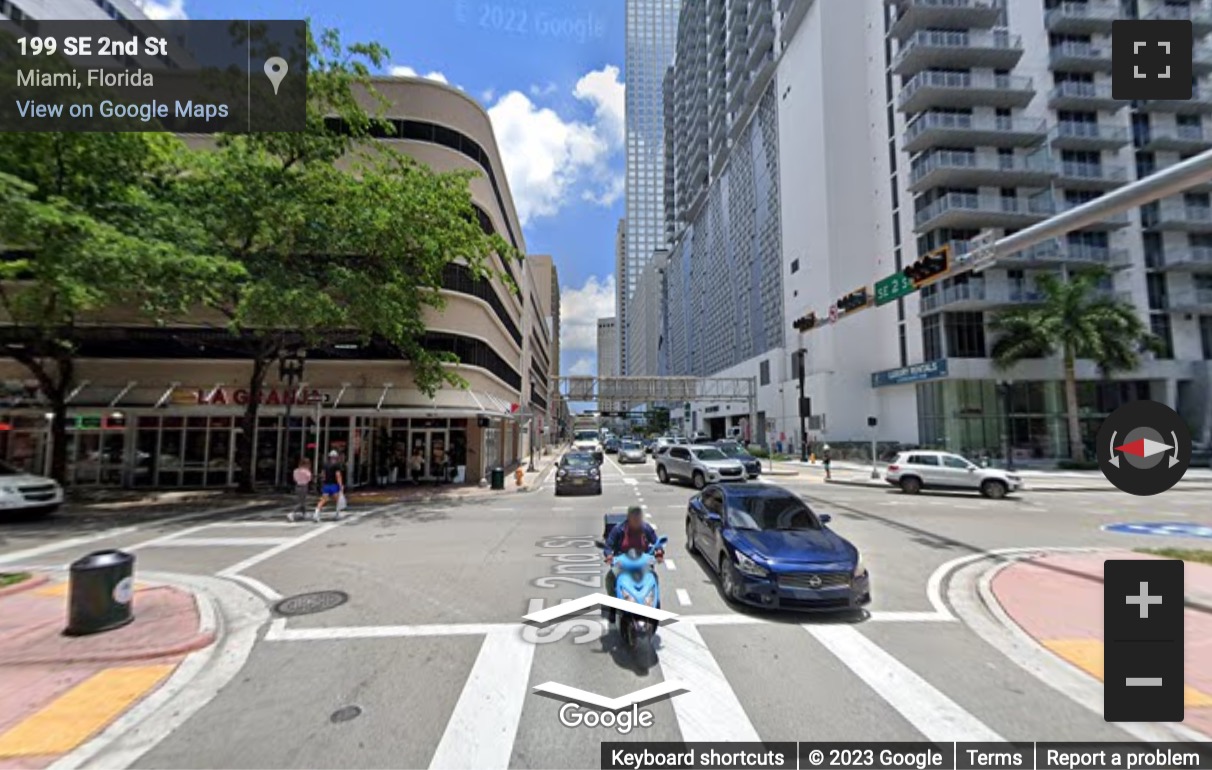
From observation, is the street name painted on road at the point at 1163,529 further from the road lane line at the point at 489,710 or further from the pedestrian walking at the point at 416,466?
the pedestrian walking at the point at 416,466

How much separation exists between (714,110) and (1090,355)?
7400 centimetres

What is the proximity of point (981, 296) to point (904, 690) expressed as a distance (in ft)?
134

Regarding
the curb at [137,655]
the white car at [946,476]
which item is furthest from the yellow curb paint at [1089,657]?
the white car at [946,476]

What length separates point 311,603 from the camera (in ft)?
24.5

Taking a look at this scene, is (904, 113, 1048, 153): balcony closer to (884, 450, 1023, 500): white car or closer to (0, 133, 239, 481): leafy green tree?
(884, 450, 1023, 500): white car

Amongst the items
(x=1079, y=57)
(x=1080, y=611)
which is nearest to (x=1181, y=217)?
(x=1079, y=57)

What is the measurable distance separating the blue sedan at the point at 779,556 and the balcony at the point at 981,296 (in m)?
36.2

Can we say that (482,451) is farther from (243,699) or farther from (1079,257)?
(1079,257)

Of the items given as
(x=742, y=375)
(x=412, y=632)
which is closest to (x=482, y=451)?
(x=412, y=632)

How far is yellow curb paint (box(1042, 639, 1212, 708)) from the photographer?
473 cm

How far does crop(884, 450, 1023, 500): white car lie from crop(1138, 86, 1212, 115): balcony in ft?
131

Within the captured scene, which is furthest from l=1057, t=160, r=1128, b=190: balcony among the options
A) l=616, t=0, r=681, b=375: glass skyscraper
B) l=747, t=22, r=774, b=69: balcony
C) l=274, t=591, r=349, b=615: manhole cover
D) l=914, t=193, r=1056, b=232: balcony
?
l=616, t=0, r=681, b=375: glass skyscraper

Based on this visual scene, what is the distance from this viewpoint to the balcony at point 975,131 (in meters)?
38.5
